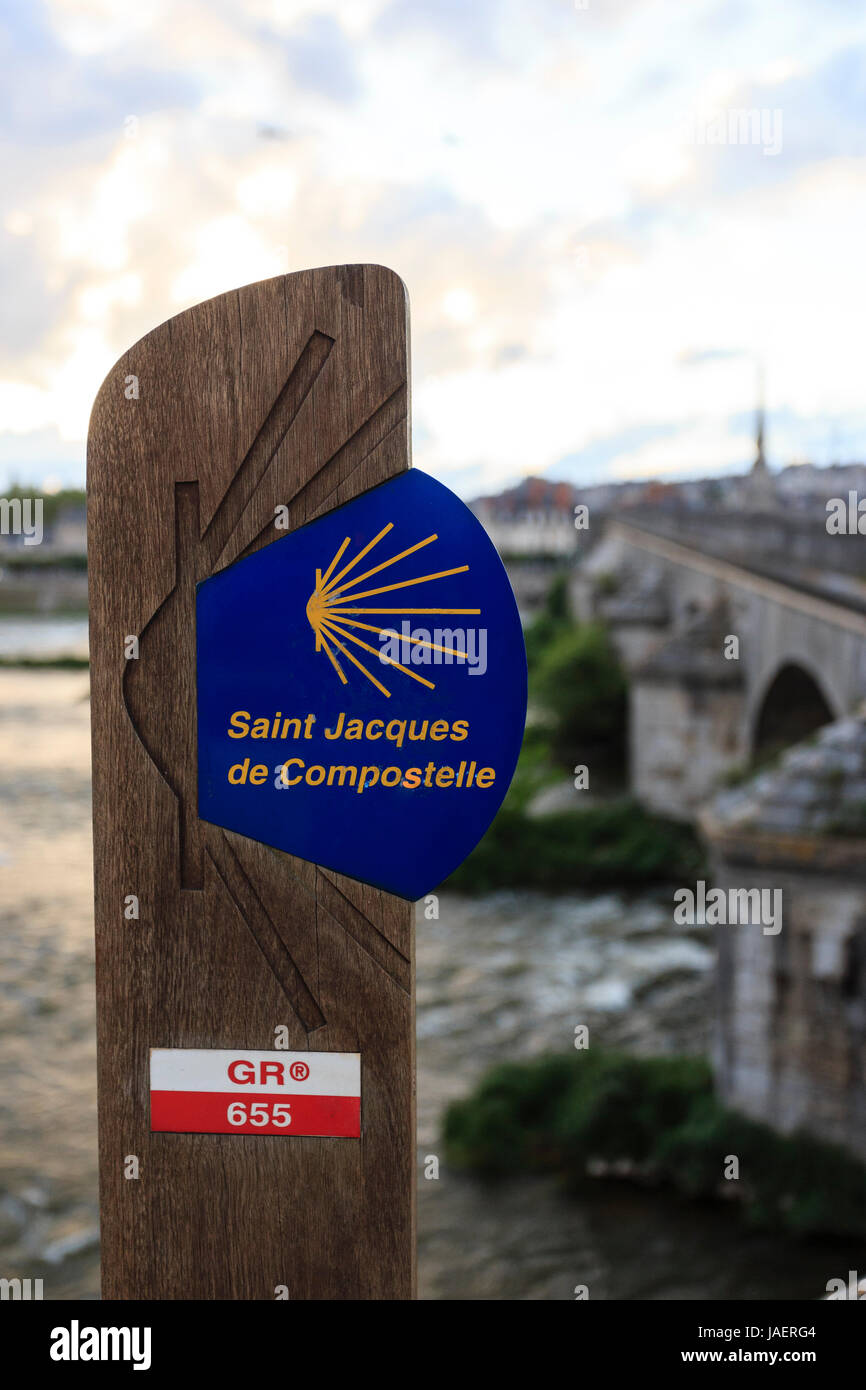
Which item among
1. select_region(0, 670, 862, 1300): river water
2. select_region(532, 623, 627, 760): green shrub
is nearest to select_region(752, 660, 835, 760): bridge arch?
select_region(0, 670, 862, 1300): river water

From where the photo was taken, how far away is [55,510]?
113 feet

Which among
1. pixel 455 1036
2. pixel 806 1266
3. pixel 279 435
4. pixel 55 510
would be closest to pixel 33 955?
pixel 455 1036

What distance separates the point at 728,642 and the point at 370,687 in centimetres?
1056

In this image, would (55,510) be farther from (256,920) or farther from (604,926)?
(256,920)

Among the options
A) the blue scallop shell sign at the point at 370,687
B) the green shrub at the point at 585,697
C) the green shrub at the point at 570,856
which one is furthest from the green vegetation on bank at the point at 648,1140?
the green shrub at the point at 585,697

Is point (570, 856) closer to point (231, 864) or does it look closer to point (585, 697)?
point (585, 697)

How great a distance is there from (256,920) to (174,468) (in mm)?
909

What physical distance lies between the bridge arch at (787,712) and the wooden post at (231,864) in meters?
16.4

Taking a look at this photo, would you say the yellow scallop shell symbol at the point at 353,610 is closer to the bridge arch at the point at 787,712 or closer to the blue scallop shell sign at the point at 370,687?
the blue scallop shell sign at the point at 370,687

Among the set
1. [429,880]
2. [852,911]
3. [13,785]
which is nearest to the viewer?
[429,880]

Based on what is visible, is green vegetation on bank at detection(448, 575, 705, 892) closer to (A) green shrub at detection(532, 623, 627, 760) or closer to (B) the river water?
(B) the river water

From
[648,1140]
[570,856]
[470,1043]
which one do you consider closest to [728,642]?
[648,1140]

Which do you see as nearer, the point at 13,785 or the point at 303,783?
the point at 303,783
